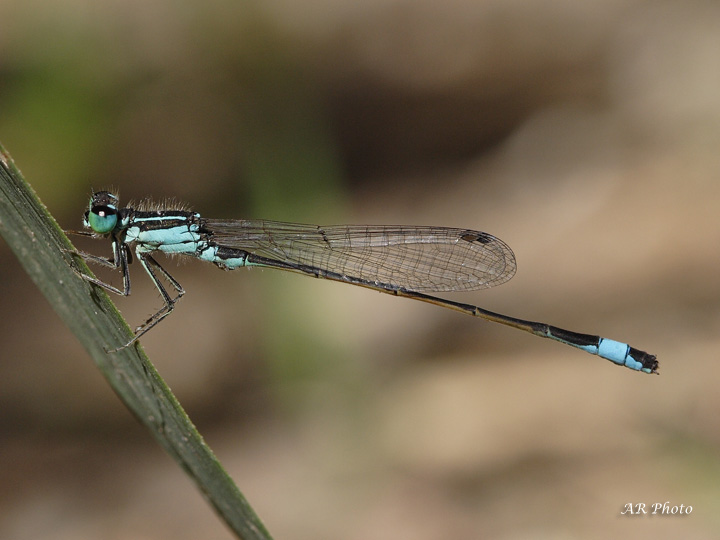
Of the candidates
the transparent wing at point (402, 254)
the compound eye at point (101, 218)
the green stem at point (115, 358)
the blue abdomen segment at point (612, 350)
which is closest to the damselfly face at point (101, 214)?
the compound eye at point (101, 218)

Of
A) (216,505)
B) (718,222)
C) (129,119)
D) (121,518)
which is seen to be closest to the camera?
(216,505)

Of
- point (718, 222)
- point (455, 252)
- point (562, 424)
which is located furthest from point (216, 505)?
point (718, 222)

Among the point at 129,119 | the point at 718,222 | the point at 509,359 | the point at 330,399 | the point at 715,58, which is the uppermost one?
the point at 715,58

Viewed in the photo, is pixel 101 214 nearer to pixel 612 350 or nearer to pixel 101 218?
pixel 101 218

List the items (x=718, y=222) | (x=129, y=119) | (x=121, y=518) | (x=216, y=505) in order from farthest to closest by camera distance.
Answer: (x=718, y=222) < (x=129, y=119) < (x=121, y=518) < (x=216, y=505)

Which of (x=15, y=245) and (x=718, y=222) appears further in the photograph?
(x=718, y=222)

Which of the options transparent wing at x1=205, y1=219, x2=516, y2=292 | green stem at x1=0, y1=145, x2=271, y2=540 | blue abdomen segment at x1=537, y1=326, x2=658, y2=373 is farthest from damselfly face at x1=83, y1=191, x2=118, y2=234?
blue abdomen segment at x1=537, y1=326, x2=658, y2=373

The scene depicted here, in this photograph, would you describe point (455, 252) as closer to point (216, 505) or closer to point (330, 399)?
point (330, 399)

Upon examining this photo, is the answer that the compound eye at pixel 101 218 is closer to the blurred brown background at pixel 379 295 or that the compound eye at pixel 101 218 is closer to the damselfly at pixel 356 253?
the damselfly at pixel 356 253
